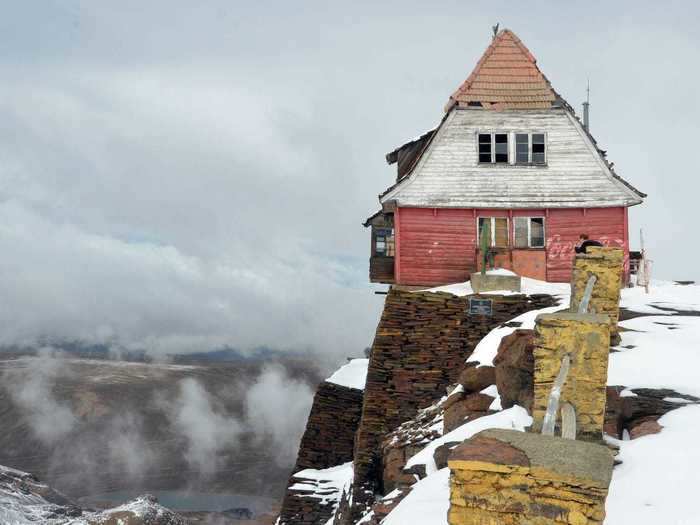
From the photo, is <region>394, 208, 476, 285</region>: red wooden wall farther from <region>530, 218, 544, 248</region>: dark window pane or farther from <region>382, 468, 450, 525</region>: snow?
<region>382, 468, 450, 525</region>: snow

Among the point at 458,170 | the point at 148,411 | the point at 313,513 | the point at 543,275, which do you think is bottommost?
the point at 148,411

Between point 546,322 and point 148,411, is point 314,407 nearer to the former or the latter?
point 546,322

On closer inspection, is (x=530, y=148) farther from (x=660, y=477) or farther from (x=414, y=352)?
(x=660, y=477)

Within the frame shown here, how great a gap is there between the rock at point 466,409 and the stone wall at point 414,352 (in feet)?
15.3

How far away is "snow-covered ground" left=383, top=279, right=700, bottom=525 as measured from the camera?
7695 mm

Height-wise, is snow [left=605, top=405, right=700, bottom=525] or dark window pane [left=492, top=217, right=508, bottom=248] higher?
dark window pane [left=492, top=217, right=508, bottom=248]

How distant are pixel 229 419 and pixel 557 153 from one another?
164 m

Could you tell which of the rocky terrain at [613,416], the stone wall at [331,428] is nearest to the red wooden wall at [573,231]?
the rocky terrain at [613,416]

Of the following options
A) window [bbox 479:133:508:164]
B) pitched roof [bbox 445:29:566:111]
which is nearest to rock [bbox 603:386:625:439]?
window [bbox 479:133:508:164]

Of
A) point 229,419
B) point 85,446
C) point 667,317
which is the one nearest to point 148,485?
point 85,446

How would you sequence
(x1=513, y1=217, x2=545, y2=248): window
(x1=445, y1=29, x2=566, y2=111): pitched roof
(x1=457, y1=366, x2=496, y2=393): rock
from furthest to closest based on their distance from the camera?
(x1=445, y1=29, x2=566, y2=111): pitched roof
(x1=513, y1=217, x2=545, y2=248): window
(x1=457, y1=366, x2=496, y2=393): rock

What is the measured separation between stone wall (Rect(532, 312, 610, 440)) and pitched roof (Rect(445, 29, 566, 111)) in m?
17.2

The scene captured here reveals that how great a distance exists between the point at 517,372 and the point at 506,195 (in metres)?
13.0

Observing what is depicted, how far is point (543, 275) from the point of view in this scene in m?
24.1
